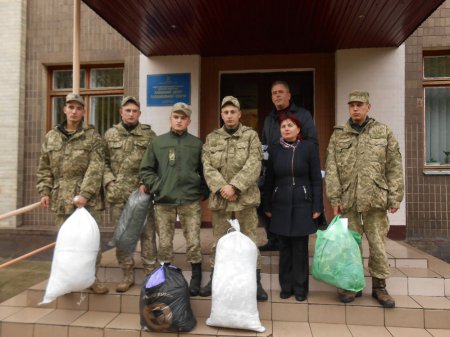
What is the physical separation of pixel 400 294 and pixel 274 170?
1765 millimetres

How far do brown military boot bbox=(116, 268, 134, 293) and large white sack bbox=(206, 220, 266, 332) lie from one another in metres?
0.98

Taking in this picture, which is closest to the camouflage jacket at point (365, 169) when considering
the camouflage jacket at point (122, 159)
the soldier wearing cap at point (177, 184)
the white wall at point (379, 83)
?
the soldier wearing cap at point (177, 184)

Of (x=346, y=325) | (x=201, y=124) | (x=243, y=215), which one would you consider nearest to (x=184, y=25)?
(x=201, y=124)

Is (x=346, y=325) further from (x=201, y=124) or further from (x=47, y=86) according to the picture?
(x=47, y=86)

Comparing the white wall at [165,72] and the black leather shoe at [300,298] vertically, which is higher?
the white wall at [165,72]

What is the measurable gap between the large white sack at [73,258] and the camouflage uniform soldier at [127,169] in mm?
362

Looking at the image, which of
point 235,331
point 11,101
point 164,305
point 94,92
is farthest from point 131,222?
point 11,101

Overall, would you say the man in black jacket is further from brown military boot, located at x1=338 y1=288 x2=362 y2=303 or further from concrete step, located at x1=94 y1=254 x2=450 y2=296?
brown military boot, located at x1=338 y1=288 x2=362 y2=303

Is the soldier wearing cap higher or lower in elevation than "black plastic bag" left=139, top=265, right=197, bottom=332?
higher

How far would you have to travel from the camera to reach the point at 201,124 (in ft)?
20.7

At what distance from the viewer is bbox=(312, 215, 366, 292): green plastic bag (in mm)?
3408

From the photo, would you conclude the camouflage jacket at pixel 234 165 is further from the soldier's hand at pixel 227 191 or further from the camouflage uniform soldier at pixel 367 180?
the camouflage uniform soldier at pixel 367 180

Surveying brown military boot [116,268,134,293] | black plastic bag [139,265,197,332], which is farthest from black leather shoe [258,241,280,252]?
brown military boot [116,268,134,293]

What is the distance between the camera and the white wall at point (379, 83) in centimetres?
578
